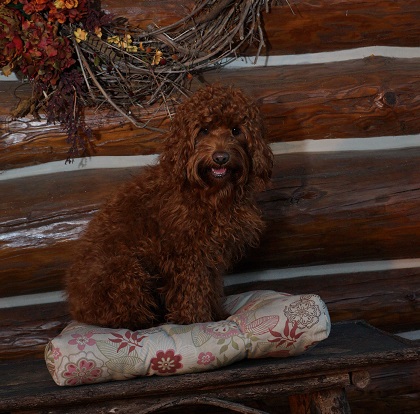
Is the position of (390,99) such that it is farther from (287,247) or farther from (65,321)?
(65,321)

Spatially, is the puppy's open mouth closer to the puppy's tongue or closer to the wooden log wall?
the puppy's tongue

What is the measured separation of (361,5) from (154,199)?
1475mm

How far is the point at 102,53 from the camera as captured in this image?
3104 mm

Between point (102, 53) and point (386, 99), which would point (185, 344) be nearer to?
point (102, 53)

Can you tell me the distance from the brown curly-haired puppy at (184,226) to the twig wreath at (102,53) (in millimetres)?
572

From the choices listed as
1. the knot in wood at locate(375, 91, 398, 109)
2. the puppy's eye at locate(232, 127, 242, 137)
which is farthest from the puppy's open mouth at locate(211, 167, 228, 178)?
the knot in wood at locate(375, 91, 398, 109)

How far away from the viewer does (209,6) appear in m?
3.20

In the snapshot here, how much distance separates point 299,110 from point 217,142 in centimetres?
91

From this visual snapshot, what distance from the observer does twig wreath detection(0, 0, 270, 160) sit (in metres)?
3.05

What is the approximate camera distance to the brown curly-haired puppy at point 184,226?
2572 millimetres

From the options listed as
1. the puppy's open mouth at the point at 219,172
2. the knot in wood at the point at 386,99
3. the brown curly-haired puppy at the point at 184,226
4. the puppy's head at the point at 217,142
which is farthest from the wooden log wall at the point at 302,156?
the puppy's open mouth at the point at 219,172

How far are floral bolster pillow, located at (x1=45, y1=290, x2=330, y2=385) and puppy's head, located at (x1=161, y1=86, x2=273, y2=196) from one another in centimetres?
48

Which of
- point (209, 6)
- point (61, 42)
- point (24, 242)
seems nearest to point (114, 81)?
point (61, 42)

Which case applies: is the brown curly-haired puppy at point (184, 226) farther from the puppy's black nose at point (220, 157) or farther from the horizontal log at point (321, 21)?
the horizontal log at point (321, 21)
